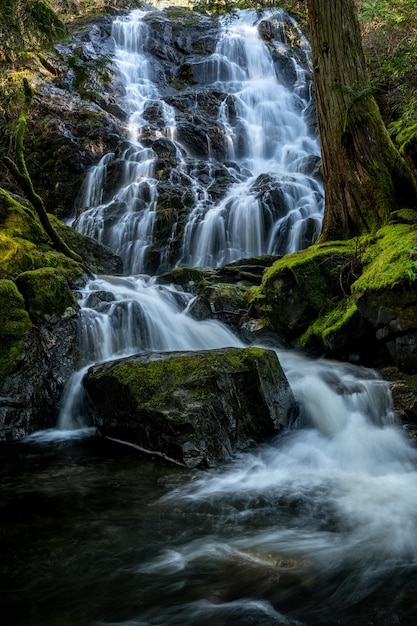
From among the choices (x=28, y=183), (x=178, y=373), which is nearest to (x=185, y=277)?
(x=28, y=183)

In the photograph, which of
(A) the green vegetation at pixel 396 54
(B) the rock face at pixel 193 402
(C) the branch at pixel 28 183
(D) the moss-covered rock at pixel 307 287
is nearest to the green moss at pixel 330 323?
(D) the moss-covered rock at pixel 307 287

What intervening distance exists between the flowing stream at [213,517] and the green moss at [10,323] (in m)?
0.97

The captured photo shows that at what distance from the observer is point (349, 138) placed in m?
7.64

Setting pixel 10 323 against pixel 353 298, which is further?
pixel 353 298

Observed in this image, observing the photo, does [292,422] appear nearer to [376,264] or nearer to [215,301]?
[376,264]

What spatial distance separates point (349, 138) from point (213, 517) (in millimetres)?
6493

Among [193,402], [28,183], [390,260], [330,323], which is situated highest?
[28,183]

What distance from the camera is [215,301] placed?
29.2 ft

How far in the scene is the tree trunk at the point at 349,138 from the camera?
7414 mm

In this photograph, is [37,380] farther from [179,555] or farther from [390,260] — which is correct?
[390,260]

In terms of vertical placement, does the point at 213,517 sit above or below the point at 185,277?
below

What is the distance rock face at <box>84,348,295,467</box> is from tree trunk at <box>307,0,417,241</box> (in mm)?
3572

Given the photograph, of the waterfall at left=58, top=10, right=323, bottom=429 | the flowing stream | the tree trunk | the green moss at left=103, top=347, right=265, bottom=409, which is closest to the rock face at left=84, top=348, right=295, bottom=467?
the green moss at left=103, top=347, right=265, bottom=409

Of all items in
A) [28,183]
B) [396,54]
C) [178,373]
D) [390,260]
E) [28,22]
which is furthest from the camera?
[28,183]
